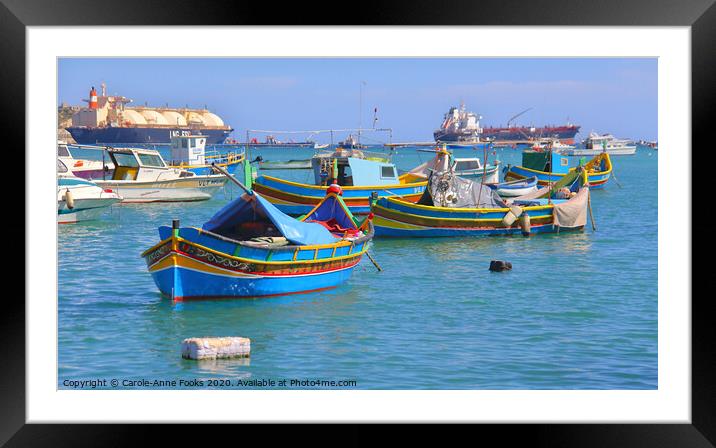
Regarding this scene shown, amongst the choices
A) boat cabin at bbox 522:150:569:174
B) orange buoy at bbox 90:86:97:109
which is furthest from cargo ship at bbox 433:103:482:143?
boat cabin at bbox 522:150:569:174

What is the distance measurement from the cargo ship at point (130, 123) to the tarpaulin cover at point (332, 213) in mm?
74070

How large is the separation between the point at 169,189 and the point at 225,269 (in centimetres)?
2844

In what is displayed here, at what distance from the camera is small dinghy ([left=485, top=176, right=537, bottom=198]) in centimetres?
5016

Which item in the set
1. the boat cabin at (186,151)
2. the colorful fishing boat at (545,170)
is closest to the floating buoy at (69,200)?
the boat cabin at (186,151)

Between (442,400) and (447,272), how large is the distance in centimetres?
1473

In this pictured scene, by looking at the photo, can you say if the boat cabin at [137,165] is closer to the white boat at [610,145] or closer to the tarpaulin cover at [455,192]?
the tarpaulin cover at [455,192]

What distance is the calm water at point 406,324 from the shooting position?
15.8 meters

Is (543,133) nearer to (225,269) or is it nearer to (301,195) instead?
(301,195)

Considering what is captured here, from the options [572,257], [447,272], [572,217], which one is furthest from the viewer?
[572,217]

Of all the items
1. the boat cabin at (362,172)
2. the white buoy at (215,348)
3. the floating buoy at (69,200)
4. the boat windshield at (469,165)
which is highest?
the boat windshield at (469,165)

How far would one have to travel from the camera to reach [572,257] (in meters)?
30.2
